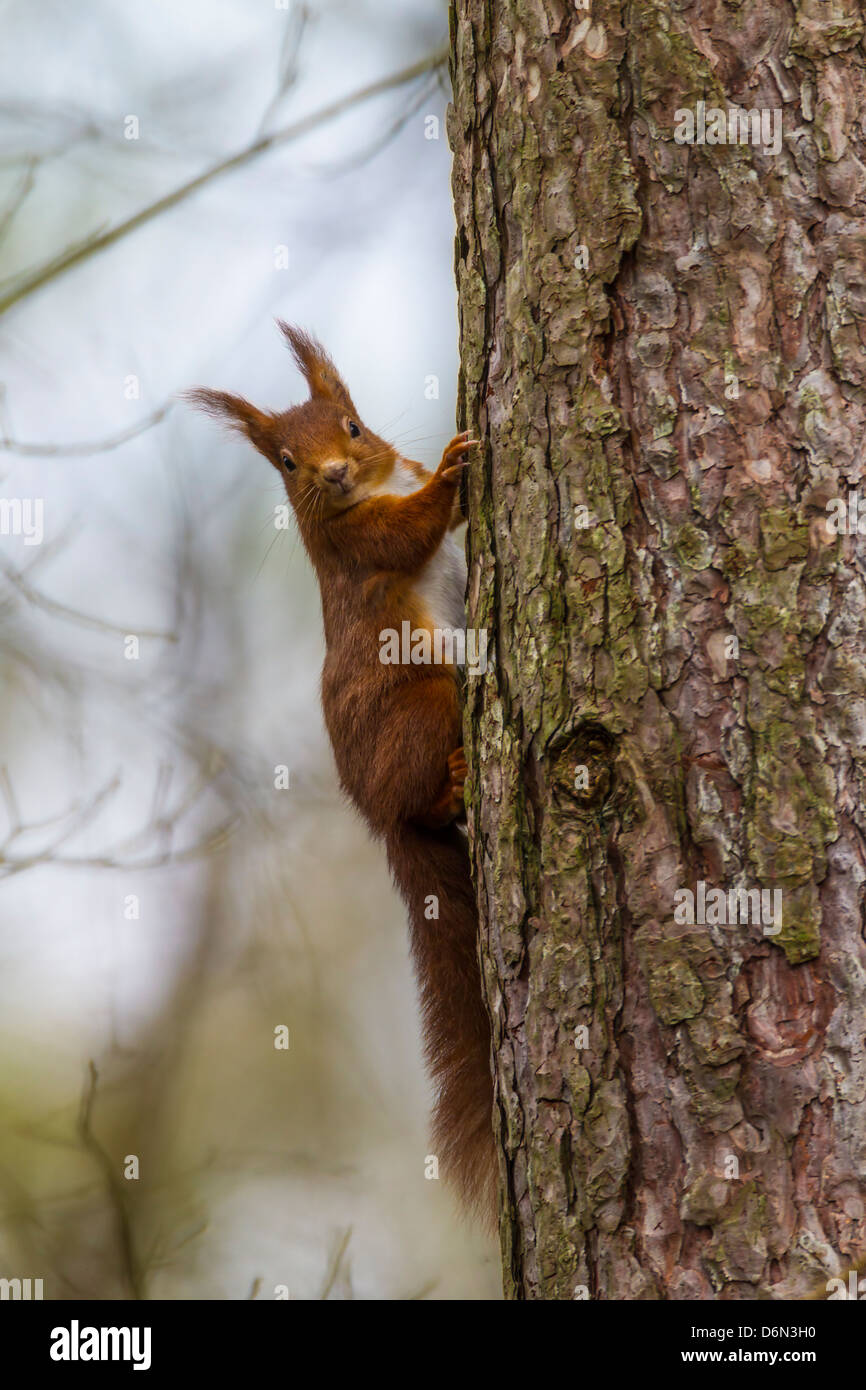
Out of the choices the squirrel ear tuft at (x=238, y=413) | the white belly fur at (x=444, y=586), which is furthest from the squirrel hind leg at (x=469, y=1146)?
the squirrel ear tuft at (x=238, y=413)

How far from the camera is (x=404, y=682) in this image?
3.12 metres

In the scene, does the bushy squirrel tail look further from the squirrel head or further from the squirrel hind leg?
the squirrel head

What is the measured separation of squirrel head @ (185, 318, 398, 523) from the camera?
359 cm

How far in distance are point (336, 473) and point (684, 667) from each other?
1927 millimetres

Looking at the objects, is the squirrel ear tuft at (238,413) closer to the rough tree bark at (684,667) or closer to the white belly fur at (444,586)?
the white belly fur at (444,586)

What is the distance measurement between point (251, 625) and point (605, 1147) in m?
4.19

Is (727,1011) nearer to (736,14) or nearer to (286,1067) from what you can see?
(736,14)

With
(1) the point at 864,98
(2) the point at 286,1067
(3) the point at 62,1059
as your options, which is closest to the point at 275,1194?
(2) the point at 286,1067

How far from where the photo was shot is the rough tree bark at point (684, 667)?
1723 mm

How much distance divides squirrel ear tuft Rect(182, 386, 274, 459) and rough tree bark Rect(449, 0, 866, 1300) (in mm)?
1903

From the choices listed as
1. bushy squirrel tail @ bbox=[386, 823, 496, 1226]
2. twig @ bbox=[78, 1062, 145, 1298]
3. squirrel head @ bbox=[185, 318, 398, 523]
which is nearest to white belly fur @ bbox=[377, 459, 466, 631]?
squirrel head @ bbox=[185, 318, 398, 523]

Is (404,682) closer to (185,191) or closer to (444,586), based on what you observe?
(444,586)

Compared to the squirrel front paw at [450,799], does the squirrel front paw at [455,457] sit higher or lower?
higher

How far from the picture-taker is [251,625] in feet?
18.7
